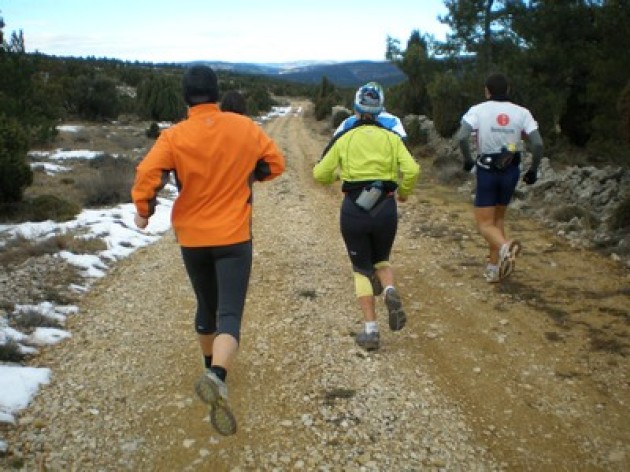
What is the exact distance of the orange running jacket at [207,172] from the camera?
3107mm

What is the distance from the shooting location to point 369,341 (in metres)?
4.66

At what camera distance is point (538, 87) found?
12758mm

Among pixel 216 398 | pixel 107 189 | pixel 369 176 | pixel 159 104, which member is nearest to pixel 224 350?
pixel 216 398

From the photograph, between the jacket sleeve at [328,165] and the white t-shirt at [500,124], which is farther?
the white t-shirt at [500,124]

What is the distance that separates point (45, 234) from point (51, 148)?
13224 millimetres

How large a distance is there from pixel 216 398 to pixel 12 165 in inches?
340

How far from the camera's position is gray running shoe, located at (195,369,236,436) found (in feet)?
9.91

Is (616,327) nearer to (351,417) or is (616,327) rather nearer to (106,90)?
(351,417)

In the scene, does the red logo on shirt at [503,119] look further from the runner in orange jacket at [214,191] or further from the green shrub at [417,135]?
the green shrub at [417,135]

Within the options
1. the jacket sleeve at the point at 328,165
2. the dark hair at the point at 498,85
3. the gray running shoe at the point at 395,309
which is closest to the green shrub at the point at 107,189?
the jacket sleeve at the point at 328,165

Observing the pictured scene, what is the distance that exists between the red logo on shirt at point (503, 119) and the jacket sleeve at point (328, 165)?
2.08 m

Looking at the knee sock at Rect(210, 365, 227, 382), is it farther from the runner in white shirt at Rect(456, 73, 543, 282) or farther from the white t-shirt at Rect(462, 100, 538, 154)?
the white t-shirt at Rect(462, 100, 538, 154)

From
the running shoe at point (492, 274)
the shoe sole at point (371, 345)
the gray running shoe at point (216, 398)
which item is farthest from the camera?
the running shoe at point (492, 274)

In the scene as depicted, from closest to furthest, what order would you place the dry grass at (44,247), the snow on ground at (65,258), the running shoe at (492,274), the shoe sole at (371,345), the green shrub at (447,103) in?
the snow on ground at (65,258) → the shoe sole at (371,345) → the running shoe at (492,274) → the dry grass at (44,247) → the green shrub at (447,103)
